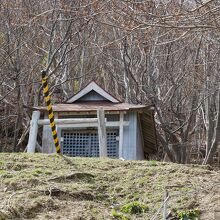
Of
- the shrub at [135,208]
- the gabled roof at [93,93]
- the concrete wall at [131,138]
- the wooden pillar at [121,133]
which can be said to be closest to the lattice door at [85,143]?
the concrete wall at [131,138]

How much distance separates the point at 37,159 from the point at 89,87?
6.97m

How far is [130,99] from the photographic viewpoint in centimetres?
1927

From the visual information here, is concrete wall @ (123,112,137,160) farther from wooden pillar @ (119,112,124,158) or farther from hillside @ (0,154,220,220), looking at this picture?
hillside @ (0,154,220,220)

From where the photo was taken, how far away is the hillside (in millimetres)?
7754

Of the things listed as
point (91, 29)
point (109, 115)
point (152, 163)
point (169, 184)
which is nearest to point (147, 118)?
point (109, 115)

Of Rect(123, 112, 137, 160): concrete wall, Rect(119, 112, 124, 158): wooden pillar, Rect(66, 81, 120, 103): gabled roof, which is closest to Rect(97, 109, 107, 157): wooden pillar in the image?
Rect(119, 112, 124, 158): wooden pillar

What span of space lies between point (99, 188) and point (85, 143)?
786 cm

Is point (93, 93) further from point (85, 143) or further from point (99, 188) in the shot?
point (99, 188)

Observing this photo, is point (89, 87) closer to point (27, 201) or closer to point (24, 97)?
point (24, 97)

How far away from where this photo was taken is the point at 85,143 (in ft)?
54.9

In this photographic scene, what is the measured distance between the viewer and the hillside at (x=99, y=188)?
7754 mm

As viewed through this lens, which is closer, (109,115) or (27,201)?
(27,201)

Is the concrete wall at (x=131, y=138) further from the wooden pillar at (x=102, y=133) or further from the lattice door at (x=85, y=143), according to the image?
the wooden pillar at (x=102, y=133)

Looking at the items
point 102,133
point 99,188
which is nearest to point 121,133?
point 102,133
